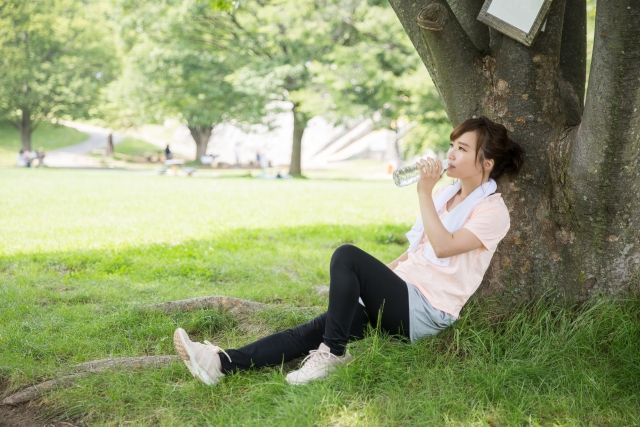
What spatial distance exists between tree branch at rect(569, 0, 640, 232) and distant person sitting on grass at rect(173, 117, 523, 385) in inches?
18.6

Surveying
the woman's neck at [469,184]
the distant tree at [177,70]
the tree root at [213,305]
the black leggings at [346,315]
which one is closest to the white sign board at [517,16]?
the woman's neck at [469,184]

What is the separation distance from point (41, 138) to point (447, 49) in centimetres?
4804

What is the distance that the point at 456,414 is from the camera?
128 inches

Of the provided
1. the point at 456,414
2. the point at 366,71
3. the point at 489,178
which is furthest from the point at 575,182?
the point at 366,71

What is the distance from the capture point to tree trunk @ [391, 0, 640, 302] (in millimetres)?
3936

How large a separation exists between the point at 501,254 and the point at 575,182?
2.20 feet

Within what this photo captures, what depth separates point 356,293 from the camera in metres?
3.65

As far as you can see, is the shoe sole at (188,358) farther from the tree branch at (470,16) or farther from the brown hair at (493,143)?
the tree branch at (470,16)

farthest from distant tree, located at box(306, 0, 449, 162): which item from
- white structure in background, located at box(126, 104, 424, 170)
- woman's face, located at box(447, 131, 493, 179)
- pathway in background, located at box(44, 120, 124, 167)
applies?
white structure in background, located at box(126, 104, 424, 170)

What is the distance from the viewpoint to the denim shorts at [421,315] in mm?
3760

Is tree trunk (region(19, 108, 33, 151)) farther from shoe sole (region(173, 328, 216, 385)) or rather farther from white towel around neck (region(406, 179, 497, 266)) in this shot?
white towel around neck (region(406, 179, 497, 266))

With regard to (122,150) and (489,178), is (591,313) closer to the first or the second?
(489,178)

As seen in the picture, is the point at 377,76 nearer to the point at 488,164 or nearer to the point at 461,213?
the point at 488,164

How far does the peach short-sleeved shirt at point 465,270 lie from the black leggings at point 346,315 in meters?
0.16
